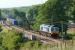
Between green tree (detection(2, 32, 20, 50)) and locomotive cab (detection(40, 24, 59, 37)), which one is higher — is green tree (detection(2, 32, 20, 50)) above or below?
below

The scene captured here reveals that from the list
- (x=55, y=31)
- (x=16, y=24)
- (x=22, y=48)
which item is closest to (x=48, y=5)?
(x=55, y=31)

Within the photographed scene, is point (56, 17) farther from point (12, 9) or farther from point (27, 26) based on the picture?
point (12, 9)

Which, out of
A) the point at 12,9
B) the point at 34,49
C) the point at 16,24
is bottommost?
the point at 34,49

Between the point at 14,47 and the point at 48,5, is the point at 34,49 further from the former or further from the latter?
the point at 48,5

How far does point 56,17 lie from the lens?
1790 mm

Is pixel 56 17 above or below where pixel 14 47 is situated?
above

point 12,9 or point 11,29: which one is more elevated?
point 12,9

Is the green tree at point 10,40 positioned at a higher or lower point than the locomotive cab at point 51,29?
lower

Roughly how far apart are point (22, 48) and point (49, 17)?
0.47 metres

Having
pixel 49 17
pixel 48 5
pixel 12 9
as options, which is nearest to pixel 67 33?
pixel 49 17

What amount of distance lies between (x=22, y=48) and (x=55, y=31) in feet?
1.40

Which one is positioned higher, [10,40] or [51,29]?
[51,29]

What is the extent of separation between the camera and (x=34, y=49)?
1.78 m

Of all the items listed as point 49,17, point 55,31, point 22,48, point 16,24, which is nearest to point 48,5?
point 49,17
